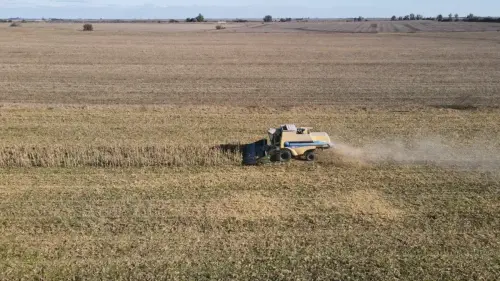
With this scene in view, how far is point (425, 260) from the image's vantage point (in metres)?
9.45

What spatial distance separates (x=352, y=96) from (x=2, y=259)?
19.7 m

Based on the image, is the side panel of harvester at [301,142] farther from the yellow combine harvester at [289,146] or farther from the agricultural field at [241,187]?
the agricultural field at [241,187]

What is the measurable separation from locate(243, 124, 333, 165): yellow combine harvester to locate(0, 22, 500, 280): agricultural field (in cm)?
36

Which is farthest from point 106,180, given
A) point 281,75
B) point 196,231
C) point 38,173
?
point 281,75

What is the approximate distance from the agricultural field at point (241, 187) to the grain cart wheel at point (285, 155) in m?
0.33

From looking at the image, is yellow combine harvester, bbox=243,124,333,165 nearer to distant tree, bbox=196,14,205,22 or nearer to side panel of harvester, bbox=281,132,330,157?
side panel of harvester, bbox=281,132,330,157

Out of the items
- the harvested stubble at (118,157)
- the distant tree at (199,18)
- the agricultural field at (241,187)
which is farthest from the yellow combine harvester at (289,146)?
the distant tree at (199,18)

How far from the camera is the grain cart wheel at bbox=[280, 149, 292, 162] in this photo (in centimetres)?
1445

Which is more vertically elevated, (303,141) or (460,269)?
(303,141)

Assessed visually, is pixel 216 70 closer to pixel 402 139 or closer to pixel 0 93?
pixel 0 93

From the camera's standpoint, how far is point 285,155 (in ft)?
47.6

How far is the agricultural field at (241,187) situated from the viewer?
9406 millimetres

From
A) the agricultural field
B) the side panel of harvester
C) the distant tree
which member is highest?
the distant tree

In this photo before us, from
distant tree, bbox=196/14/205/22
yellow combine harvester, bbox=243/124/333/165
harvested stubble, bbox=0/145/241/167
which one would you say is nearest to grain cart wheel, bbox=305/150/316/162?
yellow combine harvester, bbox=243/124/333/165
